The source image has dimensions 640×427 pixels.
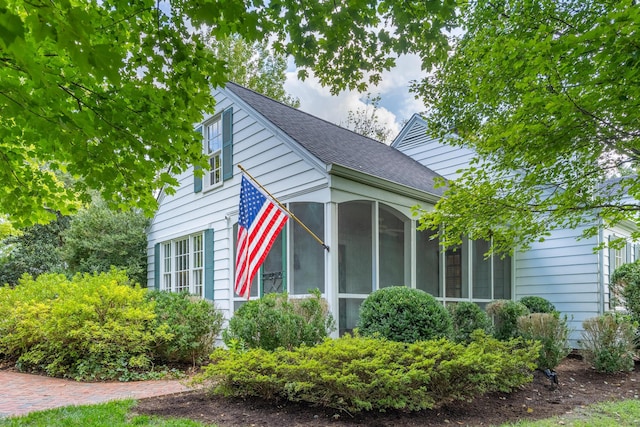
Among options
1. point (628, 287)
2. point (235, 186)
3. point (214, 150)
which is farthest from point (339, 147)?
point (628, 287)

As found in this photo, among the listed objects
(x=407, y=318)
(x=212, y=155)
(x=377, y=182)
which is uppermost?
(x=212, y=155)

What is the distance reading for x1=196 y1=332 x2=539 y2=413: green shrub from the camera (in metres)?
3.93

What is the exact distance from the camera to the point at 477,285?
31.1 ft

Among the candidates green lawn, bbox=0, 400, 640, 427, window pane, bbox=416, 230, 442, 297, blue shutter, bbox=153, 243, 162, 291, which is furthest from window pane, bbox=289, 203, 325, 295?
blue shutter, bbox=153, 243, 162, 291

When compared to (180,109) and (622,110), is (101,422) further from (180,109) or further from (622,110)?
(622,110)

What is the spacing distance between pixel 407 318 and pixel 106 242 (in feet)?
31.1

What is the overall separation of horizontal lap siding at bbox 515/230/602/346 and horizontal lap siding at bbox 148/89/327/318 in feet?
20.0

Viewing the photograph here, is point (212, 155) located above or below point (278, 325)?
above

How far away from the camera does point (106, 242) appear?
11891 mm

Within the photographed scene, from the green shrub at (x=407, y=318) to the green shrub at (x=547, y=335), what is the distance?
174cm

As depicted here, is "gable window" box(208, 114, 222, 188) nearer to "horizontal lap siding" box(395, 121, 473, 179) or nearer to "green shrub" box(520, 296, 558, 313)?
"horizontal lap siding" box(395, 121, 473, 179)

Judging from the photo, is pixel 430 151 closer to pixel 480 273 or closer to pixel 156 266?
pixel 480 273

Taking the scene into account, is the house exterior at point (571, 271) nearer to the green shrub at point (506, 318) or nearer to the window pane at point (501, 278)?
the window pane at point (501, 278)

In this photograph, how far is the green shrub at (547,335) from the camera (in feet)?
20.9
